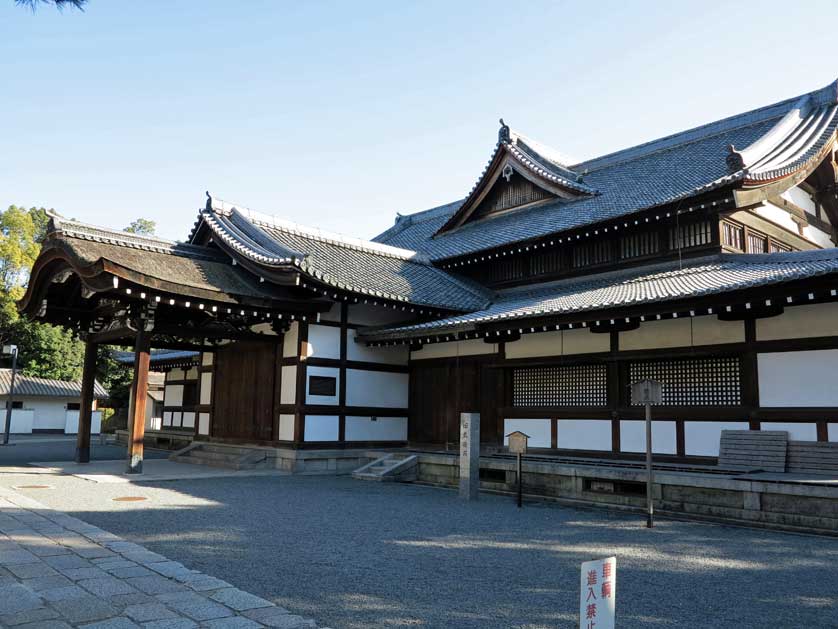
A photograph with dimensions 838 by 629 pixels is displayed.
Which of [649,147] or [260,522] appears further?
[649,147]

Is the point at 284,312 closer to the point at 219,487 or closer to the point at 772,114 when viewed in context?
the point at 219,487

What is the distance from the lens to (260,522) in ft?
29.5

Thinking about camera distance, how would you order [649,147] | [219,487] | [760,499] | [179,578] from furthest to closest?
[649,147] < [219,487] < [760,499] < [179,578]

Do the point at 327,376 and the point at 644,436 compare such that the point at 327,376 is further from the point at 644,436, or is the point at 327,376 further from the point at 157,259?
the point at 644,436

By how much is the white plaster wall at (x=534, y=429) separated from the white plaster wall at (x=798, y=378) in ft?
15.6

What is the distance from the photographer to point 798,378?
11281 mm

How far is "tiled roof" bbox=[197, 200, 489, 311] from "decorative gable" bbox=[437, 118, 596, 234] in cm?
318

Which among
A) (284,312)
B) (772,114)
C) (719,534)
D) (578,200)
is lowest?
(719,534)

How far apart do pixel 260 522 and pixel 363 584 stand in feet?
11.4

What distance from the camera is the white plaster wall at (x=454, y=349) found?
16.3 m

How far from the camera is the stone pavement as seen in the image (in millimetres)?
4746

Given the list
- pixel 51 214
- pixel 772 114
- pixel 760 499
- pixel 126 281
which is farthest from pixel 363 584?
pixel 772 114

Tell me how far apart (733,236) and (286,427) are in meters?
11.8

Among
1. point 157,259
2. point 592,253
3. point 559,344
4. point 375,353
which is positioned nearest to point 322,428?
point 375,353
